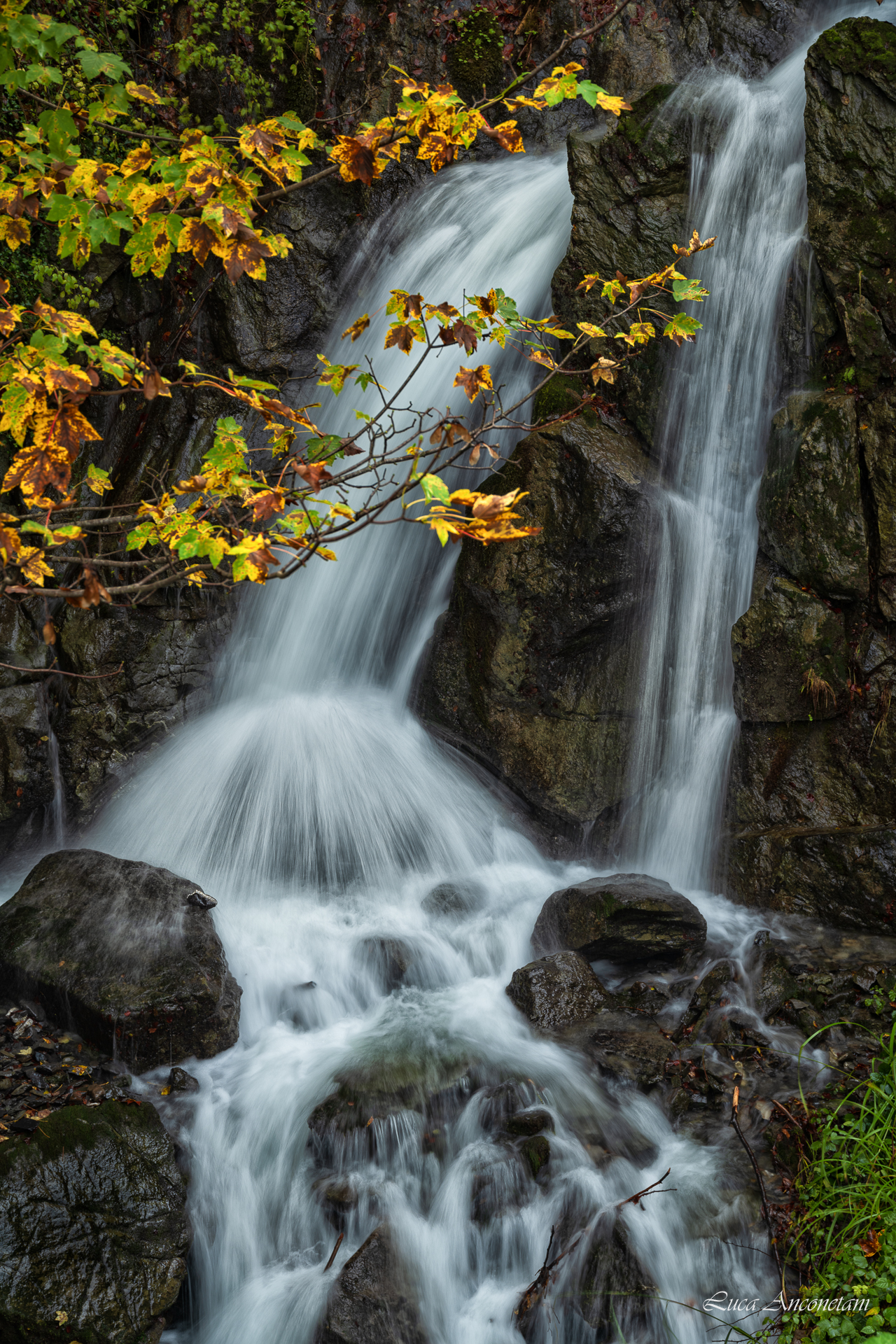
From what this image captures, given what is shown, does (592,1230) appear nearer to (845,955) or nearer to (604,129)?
(845,955)

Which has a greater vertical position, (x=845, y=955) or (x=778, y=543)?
(x=778, y=543)

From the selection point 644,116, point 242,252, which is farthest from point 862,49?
point 242,252

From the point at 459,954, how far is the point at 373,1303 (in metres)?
2.26

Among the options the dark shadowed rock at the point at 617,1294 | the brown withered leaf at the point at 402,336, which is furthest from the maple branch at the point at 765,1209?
the brown withered leaf at the point at 402,336

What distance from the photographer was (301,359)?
321 inches

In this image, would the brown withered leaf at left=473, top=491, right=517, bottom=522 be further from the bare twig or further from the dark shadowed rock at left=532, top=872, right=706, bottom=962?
the dark shadowed rock at left=532, top=872, right=706, bottom=962

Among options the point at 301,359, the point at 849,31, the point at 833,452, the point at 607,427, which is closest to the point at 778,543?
the point at 833,452

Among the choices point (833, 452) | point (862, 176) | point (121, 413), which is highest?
point (862, 176)

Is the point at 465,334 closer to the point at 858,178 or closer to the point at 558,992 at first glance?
the point at 558,992

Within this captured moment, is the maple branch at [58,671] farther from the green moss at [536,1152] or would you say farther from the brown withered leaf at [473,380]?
the green moss at [536,1152]

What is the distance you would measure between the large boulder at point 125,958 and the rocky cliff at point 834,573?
339cm

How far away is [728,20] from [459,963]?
9.85 meters

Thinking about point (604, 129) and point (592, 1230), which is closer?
point (592, 1230)

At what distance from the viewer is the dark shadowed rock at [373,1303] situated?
121 inches
